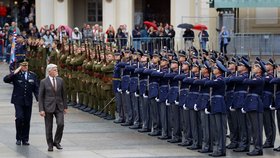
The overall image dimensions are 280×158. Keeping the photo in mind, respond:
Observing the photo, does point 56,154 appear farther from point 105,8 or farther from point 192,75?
point 105,8

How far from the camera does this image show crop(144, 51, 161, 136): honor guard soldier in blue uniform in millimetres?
21812

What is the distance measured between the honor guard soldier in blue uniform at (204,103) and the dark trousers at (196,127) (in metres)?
0.28

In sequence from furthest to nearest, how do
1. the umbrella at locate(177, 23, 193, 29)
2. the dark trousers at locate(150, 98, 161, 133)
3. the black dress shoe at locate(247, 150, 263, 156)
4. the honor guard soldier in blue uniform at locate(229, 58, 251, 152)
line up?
the umbrella at locate(177, 23, 193, 29) < the dark trousers at locate(150, 98, 161, 133) < the honor guard soldier in blue uniform at locate(229, 58, 251, 152) < the black dress shoe at locate(247, 150, 263, 156)

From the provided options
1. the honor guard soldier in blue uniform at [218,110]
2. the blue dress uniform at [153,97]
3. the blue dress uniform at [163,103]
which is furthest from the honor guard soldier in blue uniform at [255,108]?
the blue dress uniform at [153,97]

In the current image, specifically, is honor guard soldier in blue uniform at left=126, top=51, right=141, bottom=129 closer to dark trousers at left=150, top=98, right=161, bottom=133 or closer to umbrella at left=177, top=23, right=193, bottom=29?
dark trousers at left=150, top=98, right=161, bottom=133

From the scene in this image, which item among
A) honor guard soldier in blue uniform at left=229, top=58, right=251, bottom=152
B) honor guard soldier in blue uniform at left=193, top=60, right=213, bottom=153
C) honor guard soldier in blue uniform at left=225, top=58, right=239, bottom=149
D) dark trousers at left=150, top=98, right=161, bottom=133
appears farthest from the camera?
dark trousers at left=150, top=98, right=161, bottom=133

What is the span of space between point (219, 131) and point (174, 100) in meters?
1.74

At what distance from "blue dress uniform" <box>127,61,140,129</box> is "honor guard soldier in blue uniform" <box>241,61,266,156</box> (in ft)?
12.5

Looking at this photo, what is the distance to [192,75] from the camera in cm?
2019

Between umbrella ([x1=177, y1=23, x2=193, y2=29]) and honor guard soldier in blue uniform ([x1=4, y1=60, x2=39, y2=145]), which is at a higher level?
umbrella ([x1=177, y1=23, x2=193, y2=29])

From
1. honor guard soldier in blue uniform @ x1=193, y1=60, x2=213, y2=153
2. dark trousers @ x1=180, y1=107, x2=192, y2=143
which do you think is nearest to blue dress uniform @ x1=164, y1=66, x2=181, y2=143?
dark trousers @ x1=180, y1=107, x2=192, y2=143

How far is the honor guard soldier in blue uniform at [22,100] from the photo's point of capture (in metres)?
20.4

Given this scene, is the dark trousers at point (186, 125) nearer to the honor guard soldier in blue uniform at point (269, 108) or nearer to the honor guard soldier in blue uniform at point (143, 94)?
the honor guard soldier in blue uniform at point (269, 108)

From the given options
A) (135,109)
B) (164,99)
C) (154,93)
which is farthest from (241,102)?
(135,109)
